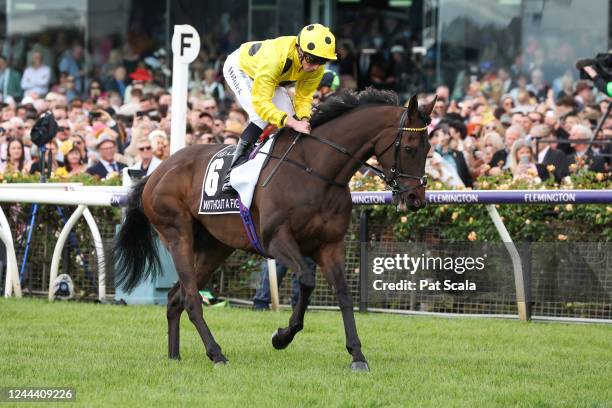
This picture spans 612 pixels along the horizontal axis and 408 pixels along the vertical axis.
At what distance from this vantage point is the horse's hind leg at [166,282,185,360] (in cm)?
792

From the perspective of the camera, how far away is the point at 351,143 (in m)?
7.61

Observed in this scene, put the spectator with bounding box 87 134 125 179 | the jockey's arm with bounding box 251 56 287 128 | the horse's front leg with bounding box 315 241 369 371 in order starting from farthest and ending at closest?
the spectator with bounding box 87 134 125 179, the jockey's arm with bounding box 251 56 287 128, the horse's front leg with bounding box 315 241 369 371

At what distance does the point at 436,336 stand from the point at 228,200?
1922 millimetres

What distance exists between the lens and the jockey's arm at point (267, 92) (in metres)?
7.58

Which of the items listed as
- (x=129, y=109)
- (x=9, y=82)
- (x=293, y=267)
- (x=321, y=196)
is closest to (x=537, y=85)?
(x=129, y=109)

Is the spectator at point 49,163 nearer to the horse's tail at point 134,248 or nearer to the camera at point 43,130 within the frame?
the camera at point 43,130

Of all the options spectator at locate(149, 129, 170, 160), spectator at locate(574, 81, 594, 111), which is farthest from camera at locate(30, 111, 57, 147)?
spectator at locate(574, 81, 594, 111)

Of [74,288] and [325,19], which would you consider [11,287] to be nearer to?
[74,288]

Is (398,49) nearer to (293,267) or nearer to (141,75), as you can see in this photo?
(141,75)

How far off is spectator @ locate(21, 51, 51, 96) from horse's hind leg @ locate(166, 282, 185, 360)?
12.4 m

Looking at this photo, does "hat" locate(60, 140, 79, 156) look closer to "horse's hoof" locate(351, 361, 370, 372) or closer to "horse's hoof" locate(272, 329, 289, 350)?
"horse's hoof" locate(272, 329, 289, 350)

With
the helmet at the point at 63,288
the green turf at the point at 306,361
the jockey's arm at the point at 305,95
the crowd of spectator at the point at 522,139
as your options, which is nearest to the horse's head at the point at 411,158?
the jockey's arm at the point at 305,95

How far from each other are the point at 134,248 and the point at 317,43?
220 centimetres

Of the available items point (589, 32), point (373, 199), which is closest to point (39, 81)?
point (589, 32)
